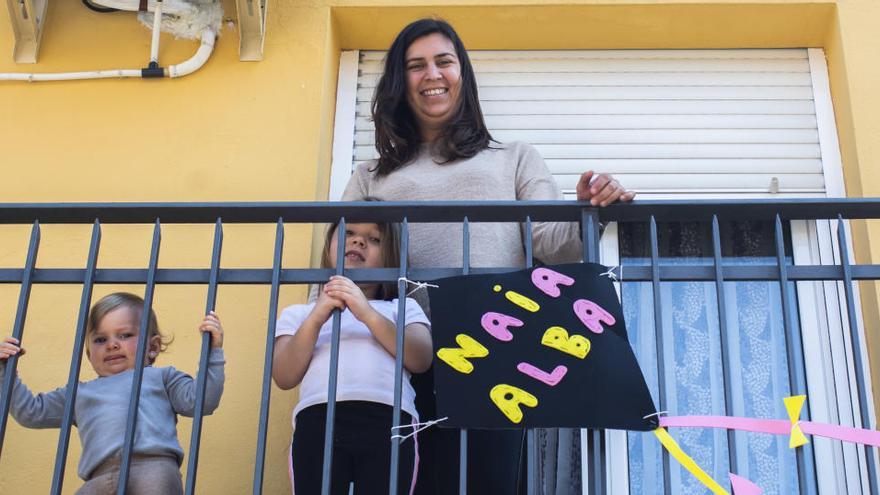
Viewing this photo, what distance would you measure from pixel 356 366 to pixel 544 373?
22.9 inches

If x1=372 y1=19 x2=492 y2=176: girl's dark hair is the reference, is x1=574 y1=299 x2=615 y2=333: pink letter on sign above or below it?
below

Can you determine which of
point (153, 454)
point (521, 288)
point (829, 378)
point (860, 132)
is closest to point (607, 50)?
point (860, 132)

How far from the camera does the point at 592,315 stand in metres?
2.96

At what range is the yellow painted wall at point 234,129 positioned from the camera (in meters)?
4.19

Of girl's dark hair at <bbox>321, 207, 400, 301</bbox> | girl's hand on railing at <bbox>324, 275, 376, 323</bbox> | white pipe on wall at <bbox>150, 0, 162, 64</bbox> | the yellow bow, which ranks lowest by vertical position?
the yellow bow

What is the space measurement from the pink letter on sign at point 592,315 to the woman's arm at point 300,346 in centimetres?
64

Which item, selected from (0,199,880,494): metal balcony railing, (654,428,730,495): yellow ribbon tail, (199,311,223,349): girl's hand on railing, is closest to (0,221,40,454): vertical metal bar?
(0,199,880,494): metal balcony railing

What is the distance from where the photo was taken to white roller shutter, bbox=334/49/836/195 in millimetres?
4691

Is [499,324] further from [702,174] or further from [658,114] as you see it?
[658,114]

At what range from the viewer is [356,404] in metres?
3.15

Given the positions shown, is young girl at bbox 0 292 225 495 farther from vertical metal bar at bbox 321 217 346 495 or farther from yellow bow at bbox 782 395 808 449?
yellow bow at bbox 782 395 808 449

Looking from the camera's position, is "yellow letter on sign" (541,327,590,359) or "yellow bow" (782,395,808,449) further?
"yellow letter on sign" (541,327,590,359)

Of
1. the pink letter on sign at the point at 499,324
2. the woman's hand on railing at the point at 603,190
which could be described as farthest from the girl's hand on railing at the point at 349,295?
the woman's hand on railing at the point at 603,190

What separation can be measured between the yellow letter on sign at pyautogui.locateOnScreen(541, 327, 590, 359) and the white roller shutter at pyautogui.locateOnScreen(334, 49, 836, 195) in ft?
5.92
